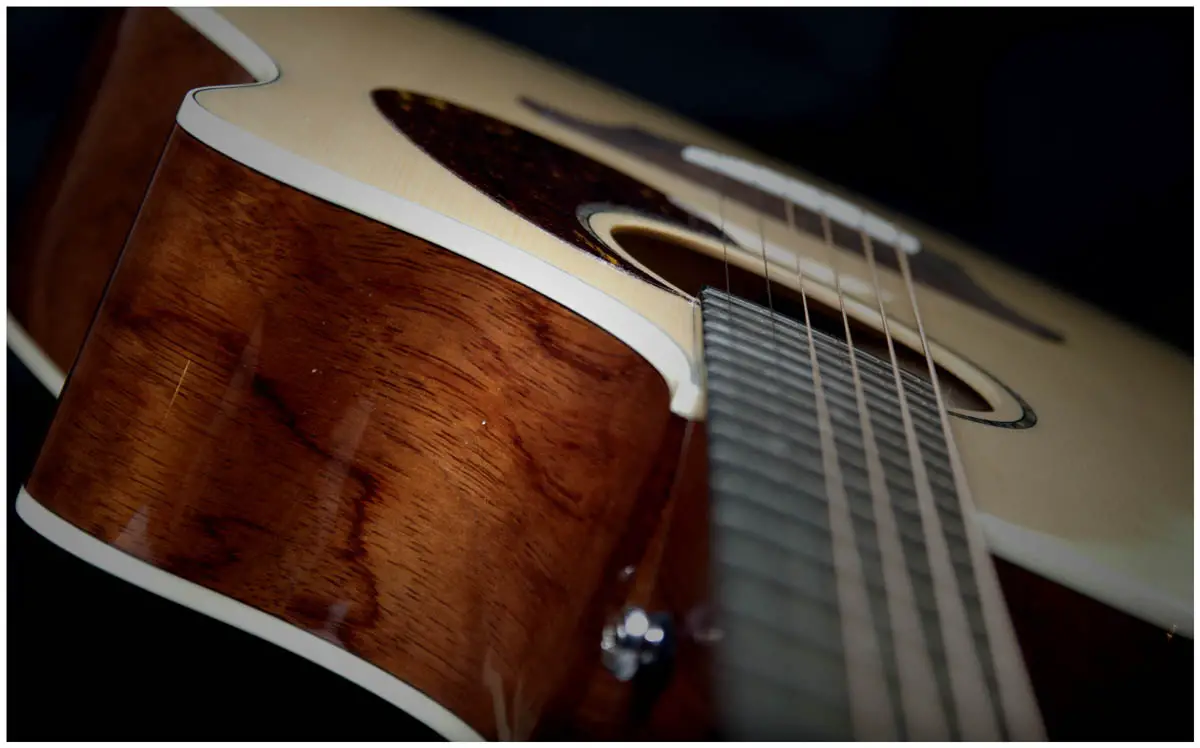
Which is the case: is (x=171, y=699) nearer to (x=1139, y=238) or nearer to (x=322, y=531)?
(x=322, y=531)

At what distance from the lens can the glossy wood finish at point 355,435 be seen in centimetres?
46

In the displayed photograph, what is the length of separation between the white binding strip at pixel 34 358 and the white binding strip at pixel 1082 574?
2.27 ft

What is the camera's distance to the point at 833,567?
0.33m

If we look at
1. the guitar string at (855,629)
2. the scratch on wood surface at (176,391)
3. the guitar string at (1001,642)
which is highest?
the guitar string at (1001,642)

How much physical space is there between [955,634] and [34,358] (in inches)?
30.4

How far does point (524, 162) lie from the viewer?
64 centimetres

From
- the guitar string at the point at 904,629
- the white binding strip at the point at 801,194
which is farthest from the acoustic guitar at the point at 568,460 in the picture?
the white binding strip at the point at 801,194

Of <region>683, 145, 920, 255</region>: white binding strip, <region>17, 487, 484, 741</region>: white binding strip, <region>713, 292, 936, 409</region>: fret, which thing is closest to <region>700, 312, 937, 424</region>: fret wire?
<region>713, 292, 936, 409</region>: fret

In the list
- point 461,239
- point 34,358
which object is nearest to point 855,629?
point 461,239

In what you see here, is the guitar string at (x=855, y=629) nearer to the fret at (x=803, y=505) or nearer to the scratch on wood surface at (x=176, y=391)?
the fret at (x=803, y=505)

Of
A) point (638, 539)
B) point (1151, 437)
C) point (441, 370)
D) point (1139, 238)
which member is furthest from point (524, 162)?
point (1139, 238)

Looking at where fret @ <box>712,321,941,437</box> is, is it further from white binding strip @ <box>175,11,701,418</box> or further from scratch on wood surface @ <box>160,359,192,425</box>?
scratch on wood surface @ <box>160,359,192,425</box>

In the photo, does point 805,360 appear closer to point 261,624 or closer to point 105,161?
point 261,624

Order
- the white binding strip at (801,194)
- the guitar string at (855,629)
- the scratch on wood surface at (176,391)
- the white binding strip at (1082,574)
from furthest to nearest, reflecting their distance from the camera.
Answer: the white binding strip at (801,194) < the scratch on wood surface at (176,391) < the white binding strip at (1082,574) < the guitar string at (855,629)
